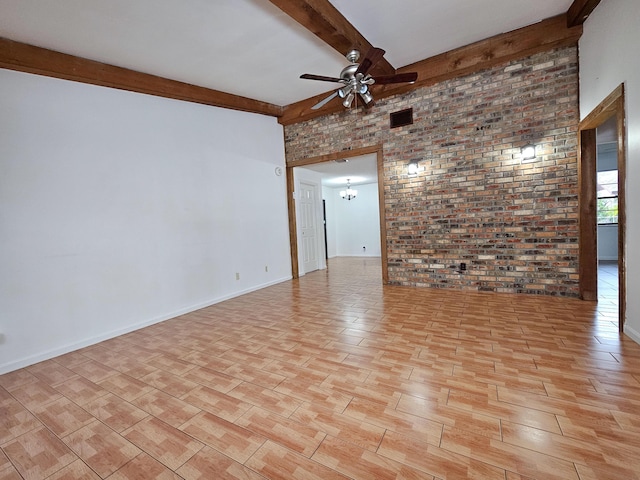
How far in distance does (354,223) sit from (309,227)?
3192 mm

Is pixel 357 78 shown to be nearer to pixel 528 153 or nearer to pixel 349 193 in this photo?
pixel 528 153

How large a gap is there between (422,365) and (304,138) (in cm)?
455

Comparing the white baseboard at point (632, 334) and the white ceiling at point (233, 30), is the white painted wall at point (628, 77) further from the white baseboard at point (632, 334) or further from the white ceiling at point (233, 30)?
the white ceiling at point (233, 30)

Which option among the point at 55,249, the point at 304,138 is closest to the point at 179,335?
the point at 55,249

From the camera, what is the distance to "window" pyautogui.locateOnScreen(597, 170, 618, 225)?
20.3ft

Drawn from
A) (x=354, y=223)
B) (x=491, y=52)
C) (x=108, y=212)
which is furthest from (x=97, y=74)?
(x=354, y=223)

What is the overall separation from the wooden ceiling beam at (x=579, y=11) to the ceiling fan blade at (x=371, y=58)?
2093 mm

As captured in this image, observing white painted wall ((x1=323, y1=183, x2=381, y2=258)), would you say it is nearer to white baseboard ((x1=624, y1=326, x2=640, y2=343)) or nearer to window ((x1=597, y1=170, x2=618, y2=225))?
window ((x1=597, y1=170, x2=618, y2=225))

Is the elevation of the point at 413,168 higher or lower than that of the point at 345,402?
higher

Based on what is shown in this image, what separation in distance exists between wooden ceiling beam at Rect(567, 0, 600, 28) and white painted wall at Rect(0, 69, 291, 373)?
174 inches

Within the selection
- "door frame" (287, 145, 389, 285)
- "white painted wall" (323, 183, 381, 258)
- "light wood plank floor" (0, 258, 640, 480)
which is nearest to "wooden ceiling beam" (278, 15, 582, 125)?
"door frame" (287, 145, 389, 285)

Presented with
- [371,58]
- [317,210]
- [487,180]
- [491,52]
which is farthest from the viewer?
[317,210]

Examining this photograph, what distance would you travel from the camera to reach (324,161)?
17.3 feet

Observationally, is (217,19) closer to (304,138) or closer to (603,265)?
(304,138)
